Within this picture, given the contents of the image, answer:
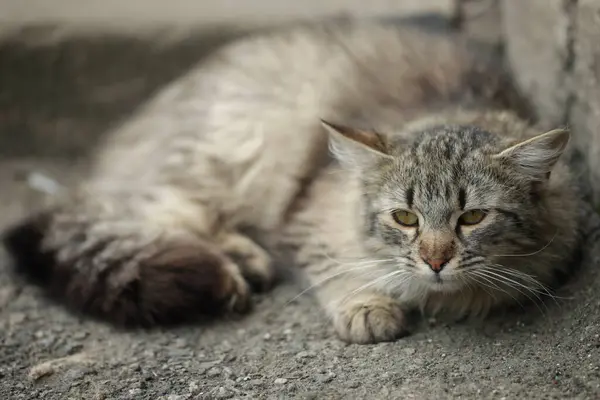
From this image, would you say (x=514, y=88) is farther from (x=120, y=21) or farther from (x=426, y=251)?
(x=120, y=21)

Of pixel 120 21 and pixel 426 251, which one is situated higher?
pixel 120 21

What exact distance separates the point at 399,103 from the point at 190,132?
769mm

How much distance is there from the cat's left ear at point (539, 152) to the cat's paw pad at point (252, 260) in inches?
37.3

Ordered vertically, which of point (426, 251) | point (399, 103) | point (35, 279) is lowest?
point (35, 279)

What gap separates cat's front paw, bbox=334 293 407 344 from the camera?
1971mm

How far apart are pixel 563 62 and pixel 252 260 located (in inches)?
48.6

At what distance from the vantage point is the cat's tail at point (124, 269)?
207cm

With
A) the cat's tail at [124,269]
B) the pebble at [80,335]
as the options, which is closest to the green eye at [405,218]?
the cat's tail at [124,269]

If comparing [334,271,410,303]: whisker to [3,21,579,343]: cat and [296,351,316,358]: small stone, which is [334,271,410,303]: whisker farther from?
[296,351,316,358]: small stone

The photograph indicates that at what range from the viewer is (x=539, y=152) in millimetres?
1798

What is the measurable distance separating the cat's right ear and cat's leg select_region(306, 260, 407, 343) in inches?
12.8

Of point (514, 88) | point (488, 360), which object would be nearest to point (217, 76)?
point (514, 88)

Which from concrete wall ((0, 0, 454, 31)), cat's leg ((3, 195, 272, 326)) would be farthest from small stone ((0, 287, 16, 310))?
concrete wall ((0, 0, 454, 31))

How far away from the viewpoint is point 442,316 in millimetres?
2059
